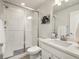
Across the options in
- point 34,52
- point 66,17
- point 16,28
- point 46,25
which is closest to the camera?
point 66,17

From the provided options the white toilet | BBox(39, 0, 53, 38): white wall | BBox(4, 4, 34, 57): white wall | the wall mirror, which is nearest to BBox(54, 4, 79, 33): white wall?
the wall mirror

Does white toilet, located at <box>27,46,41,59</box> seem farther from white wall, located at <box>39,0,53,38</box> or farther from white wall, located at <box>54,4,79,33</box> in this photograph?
white wall, located at <box>54,4,79,33</box>

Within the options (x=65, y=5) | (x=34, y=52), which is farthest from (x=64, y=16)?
(x=34, y=52)

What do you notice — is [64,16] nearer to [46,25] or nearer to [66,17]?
[66,17]

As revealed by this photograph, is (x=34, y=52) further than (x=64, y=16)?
A: Yes

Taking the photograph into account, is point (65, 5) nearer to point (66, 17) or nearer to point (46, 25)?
point (66, 17)

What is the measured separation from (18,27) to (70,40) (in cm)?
230

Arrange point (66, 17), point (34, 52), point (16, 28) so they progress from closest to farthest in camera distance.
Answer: point (66, 17) < point (34, 52) < point (16, 28)

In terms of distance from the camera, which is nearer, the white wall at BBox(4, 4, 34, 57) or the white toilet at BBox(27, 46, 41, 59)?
the white toilet at BBox(27, 46, 41, 59)

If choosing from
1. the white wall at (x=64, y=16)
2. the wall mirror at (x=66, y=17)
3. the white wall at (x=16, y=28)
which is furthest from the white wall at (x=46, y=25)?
the white wall at (x=16, y=28)

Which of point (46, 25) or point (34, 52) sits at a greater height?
point (46, 25)

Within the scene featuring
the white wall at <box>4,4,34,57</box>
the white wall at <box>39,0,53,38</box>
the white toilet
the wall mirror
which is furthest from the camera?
the white wall at <box>4,4,34,57</box>

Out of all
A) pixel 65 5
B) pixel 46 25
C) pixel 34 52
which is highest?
pixel 65 5

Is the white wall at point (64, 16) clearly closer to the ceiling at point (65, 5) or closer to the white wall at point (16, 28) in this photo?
the ceiling at point (65, 5)
